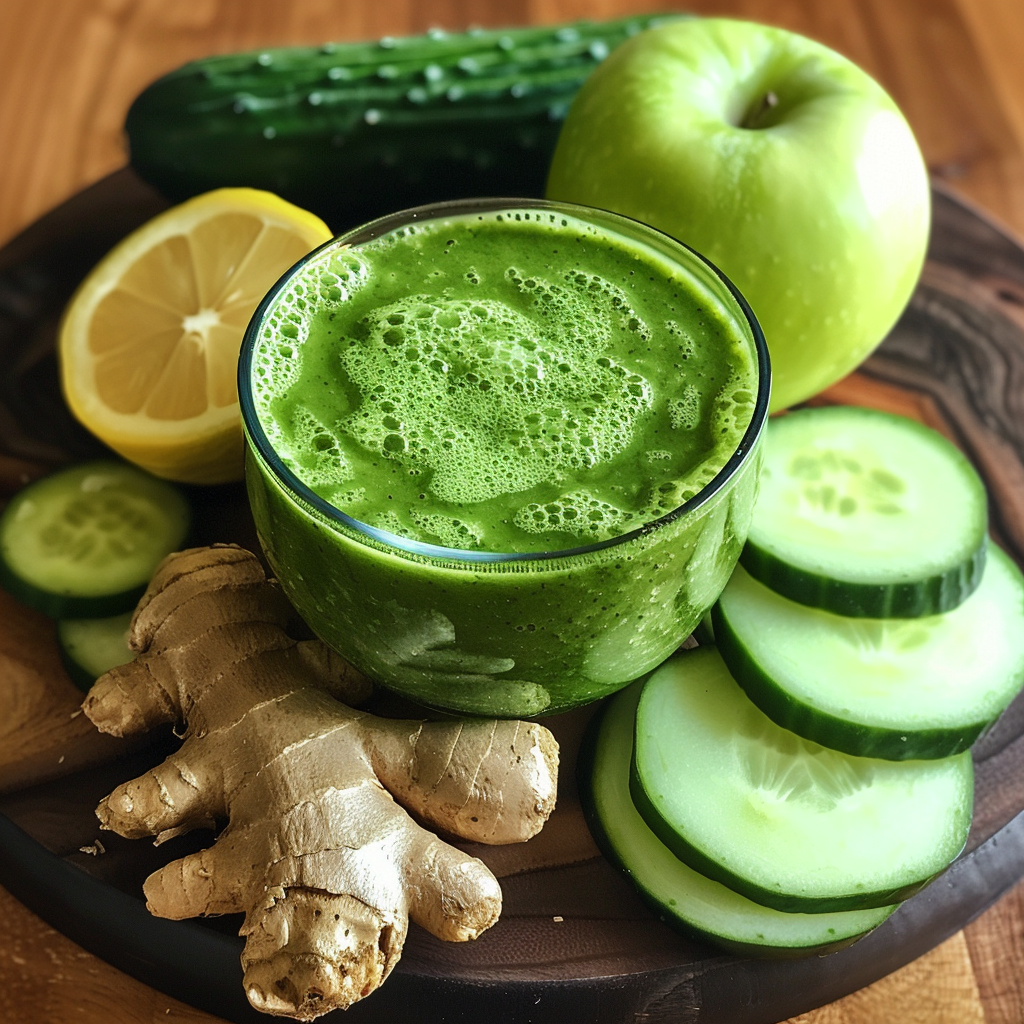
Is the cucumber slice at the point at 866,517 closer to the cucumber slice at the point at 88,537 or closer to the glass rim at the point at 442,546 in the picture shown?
the glass rim at the point at 442,546

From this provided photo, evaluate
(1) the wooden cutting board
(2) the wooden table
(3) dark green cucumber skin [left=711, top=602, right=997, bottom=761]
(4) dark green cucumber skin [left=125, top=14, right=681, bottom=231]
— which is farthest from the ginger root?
(2) the wooden table

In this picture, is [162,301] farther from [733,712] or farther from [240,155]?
[733,712]

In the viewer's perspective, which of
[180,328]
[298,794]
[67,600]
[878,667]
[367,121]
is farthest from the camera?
[367,121]

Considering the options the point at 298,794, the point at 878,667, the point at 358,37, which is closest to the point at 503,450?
the point at 298,794

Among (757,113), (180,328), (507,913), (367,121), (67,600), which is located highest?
(757,113)

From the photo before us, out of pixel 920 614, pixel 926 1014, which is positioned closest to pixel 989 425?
pixel 920 614

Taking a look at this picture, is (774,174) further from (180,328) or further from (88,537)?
(88,537)
